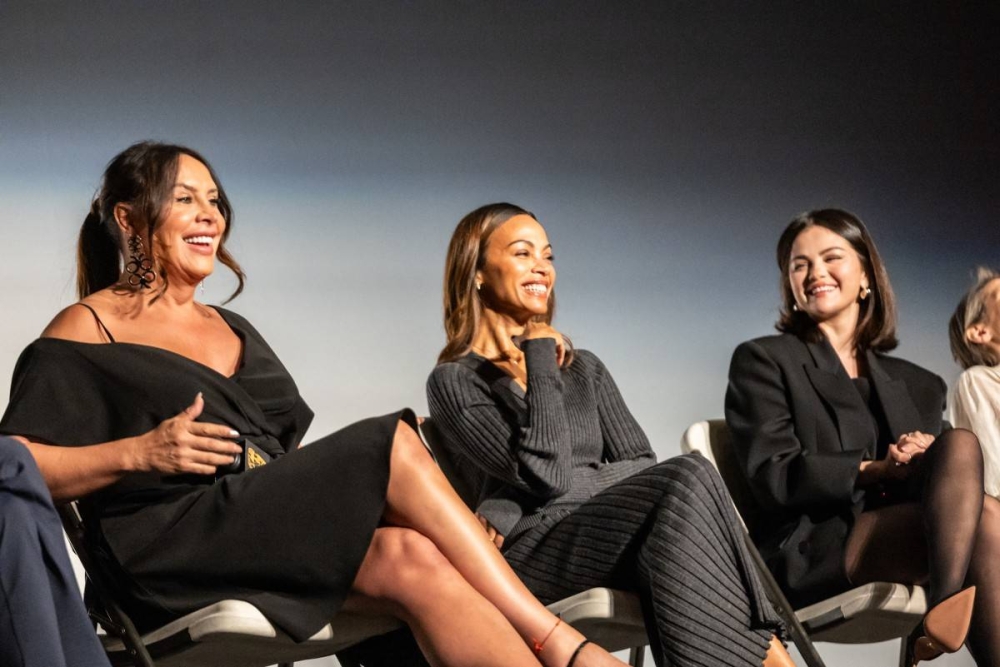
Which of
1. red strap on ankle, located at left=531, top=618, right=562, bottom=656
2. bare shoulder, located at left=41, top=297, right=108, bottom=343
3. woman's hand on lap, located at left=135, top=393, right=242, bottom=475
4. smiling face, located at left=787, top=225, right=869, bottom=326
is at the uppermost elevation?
bare shoulder, located at left=41, top=297, right=108, bottom=343

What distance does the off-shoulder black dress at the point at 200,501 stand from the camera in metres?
2.13

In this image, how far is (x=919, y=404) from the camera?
3.07 m

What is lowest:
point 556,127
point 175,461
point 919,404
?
point 919,404

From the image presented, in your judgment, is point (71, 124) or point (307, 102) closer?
point (71, 124)

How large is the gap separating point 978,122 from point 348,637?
9.97ft

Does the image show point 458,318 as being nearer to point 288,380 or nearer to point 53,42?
point 288,380

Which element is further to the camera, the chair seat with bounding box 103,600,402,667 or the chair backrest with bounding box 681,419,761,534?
the chair backrest with bounding box 681,419,761,534

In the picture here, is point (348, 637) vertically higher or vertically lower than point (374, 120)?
lower

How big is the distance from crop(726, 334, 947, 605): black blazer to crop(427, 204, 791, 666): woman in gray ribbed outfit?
0.26 m

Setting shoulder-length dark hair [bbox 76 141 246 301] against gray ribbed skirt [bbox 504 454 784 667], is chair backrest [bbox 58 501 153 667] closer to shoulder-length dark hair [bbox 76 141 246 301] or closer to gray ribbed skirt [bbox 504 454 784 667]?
shoulder-length dark hair [bbox 76 141 246 301]

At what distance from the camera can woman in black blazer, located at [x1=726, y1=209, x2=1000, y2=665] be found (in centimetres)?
258

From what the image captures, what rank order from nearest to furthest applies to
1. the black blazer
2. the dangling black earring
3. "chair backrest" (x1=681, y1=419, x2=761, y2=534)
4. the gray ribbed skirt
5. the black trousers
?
1. the black trousers
2. the gray ribbed skirt
3. the dangling black earring
4. the black blazer
5. "chair backrest" (x1=681, y1=419, x2=761, y2=534)

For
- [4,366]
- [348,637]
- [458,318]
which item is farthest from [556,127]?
[348,637]

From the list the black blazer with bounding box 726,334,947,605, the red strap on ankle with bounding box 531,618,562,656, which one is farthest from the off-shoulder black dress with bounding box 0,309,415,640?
the black blazer with bounding box 726,334,947,605
